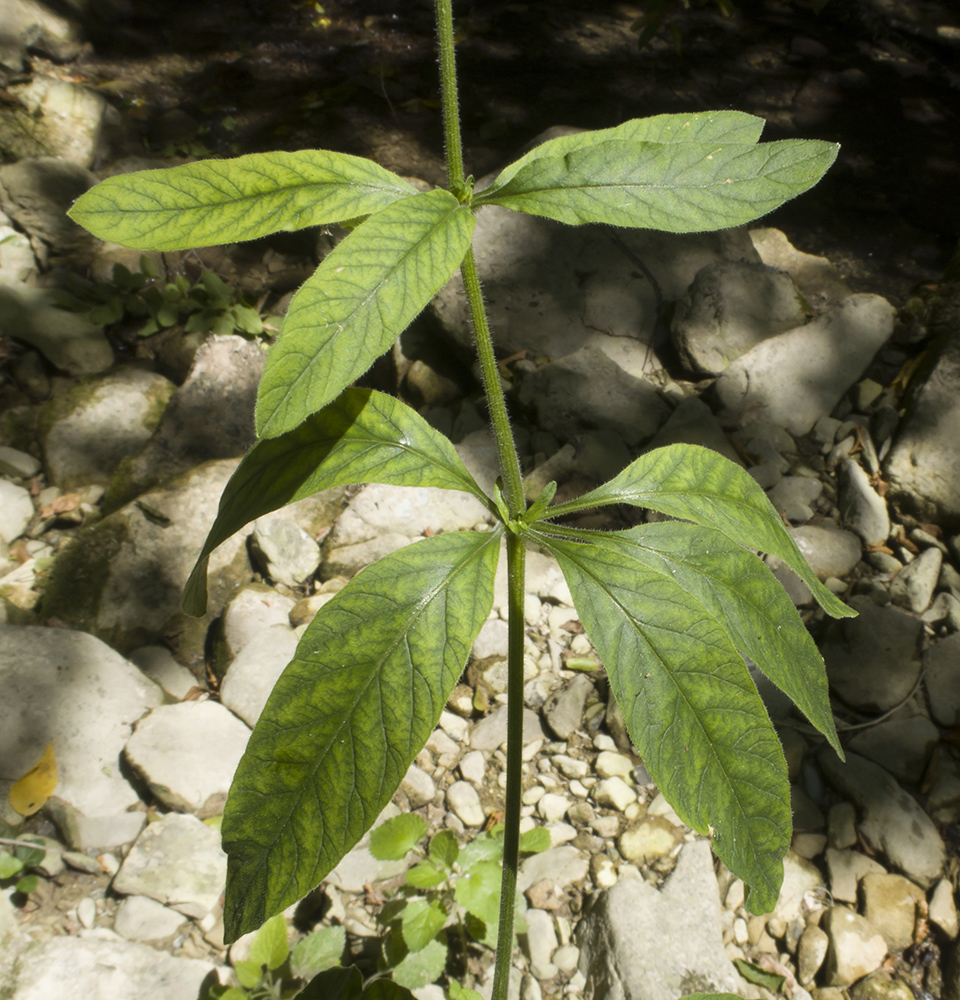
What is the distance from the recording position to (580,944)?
1894 mm

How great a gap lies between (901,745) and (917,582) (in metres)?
0.58

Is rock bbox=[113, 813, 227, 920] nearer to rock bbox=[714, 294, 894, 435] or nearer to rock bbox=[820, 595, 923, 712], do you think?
rock bbox=[820, 595, 923, 712]

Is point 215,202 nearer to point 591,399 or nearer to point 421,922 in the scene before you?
point 421,922

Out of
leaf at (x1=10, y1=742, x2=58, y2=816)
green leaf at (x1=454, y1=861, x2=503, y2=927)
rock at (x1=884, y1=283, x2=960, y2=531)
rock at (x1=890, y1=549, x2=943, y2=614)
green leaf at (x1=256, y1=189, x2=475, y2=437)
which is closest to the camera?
green leaf at (x1=256, y1=189, x2=475, y2=437)

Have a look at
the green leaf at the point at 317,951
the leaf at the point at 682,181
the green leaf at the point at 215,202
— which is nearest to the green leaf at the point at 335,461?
the green leaf at the point at 215,202

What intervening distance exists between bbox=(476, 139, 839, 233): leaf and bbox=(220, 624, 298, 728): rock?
72.2 inches

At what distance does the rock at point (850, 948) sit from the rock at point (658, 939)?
24cm

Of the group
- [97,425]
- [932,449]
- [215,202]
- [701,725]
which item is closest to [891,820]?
[932,449]

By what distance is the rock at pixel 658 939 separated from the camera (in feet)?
5.73

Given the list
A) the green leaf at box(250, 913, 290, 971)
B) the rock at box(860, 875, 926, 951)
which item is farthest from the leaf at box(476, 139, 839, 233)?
the rock at box(860, 875, 926, 951)

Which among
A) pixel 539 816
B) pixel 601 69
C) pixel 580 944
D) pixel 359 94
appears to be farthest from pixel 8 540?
pixel 601 69

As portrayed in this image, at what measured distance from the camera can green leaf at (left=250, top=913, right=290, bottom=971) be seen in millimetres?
1750

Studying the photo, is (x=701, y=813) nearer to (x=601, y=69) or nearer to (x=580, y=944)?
(x=580, y=944)

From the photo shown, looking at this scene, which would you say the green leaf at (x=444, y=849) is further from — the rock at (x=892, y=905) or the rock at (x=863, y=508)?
the rock at (x=863, y=508)
